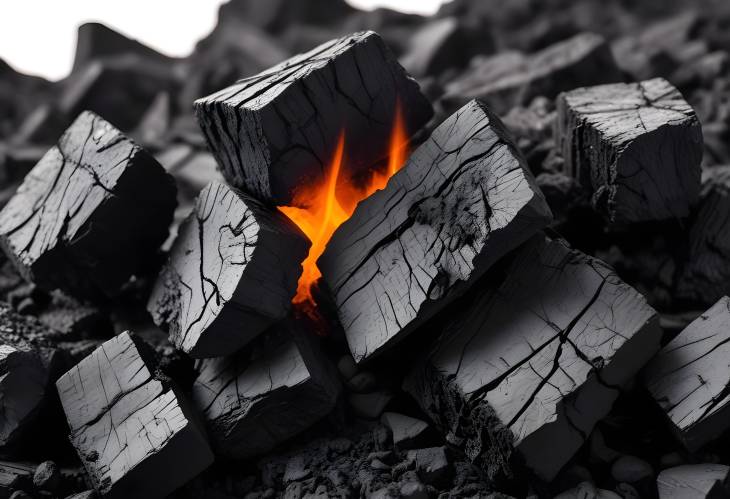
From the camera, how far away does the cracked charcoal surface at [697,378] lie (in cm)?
133

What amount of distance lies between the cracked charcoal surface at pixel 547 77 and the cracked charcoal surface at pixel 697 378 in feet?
4.38

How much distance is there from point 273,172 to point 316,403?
24.2 inches

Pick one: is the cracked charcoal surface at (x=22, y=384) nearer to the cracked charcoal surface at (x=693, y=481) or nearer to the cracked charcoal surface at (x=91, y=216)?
the cracked charcoal surface at (x=91, y=216)

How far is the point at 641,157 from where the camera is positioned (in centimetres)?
156

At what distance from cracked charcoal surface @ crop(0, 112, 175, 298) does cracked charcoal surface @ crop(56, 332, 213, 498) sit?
30 cm

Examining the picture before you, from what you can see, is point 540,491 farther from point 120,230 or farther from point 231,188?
point 120,230

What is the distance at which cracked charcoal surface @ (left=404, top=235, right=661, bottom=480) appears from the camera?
133 cm

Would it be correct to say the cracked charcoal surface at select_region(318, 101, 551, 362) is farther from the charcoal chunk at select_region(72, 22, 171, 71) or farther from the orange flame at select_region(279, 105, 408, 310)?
the charcoal chunk at select_region(72, 22, 171, 71)

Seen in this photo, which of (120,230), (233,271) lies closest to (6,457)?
(120,230)

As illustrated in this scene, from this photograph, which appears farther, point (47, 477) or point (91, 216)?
point (91, 216)

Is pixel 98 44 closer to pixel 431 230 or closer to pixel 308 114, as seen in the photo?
pixel 308 114

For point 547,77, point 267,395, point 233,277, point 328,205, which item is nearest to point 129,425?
point 267,395

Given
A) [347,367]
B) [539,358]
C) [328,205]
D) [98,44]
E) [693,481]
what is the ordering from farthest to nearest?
[98,44], [328,205], [347,367], [539,358], [693,481]

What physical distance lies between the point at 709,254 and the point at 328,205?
1.10m
